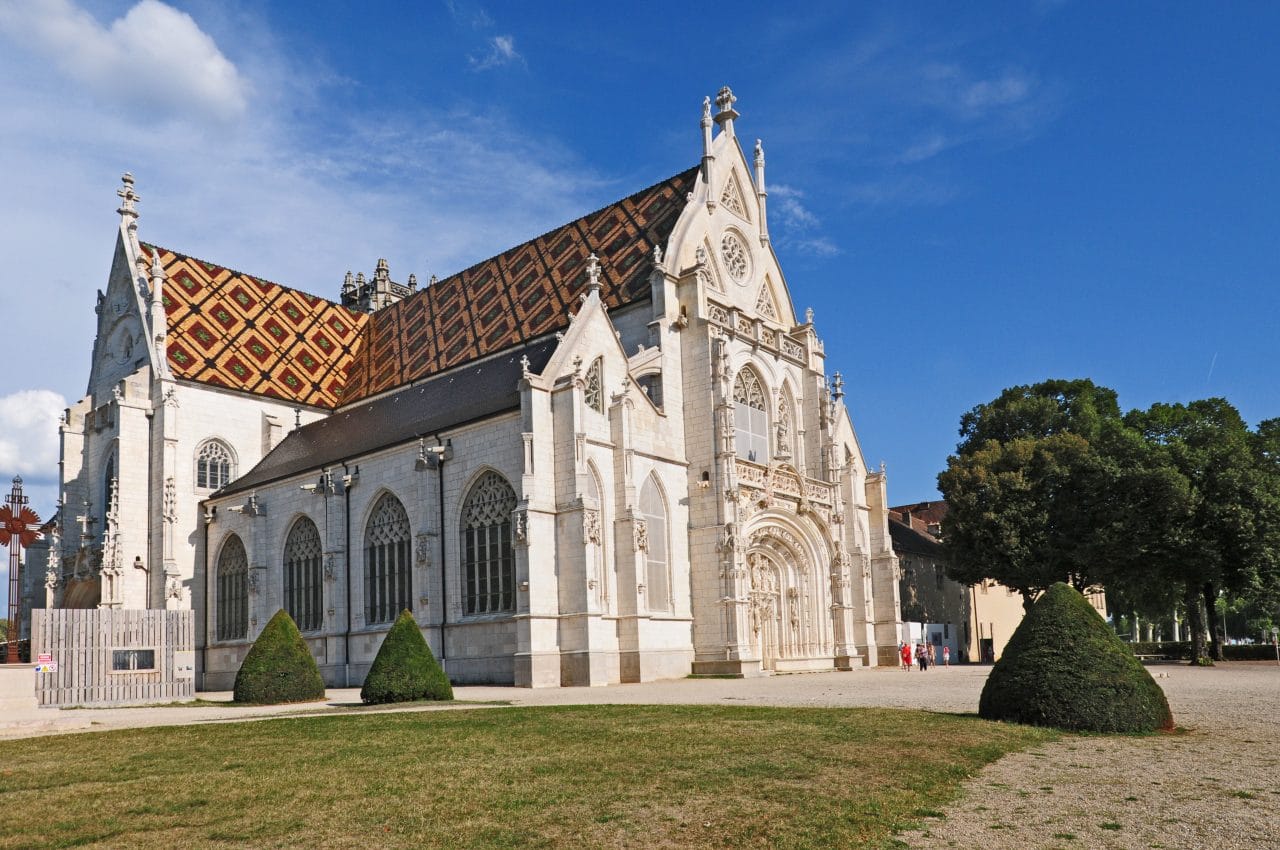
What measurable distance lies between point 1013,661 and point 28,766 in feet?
37.3

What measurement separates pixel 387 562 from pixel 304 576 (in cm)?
456

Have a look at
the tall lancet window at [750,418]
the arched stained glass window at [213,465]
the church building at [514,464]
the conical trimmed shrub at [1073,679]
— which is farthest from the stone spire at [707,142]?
the conical trimmed shrub at [1073,679]

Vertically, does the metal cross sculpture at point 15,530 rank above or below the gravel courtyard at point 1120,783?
above

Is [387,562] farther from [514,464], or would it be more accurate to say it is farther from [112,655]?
[112,655]

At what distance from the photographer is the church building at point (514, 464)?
2703cm

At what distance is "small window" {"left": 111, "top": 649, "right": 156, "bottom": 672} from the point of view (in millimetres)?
24359

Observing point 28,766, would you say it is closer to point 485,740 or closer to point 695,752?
point 485,740

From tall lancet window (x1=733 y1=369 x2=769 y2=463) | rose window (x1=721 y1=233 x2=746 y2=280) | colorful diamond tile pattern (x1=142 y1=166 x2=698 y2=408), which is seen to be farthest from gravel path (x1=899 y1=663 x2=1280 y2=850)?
rose window (x1=721 y1=233 x2=746 y2=280)

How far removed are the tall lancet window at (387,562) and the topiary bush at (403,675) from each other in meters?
10.4

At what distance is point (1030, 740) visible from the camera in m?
Answer: 11.4

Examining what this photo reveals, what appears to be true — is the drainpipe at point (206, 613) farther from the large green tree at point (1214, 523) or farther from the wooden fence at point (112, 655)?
the large green tree at point (1214, 523)

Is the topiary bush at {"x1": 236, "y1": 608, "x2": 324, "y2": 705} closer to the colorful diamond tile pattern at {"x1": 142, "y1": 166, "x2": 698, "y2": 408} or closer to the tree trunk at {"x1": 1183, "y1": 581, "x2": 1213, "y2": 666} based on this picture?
the colorful diamond tile pattern at {"x1": 142, "y1": 166, "x2": 698, "y2": 408}

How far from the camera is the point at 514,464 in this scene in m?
27.2

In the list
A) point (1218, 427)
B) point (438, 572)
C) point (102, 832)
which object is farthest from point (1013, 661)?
point (1218, 427)
